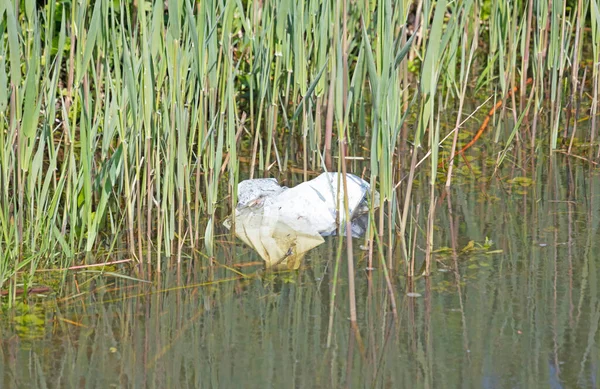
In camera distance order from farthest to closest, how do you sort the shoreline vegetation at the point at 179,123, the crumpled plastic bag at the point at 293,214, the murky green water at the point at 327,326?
the crumpled plastic bag at the point at 293,214 → the shoreline vegetation at the point at 179,123 → the murky green water at the point at 327,326

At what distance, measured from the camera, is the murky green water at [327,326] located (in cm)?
177

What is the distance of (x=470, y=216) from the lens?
2.58 meters

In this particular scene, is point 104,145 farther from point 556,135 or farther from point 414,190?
point 556,135

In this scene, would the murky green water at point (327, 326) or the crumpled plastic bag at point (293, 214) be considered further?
the crumpled plastic bag at point (293, 214)

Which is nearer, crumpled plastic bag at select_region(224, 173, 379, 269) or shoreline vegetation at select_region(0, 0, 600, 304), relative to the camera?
shoreline vegetation at select_region(0, 0, 600, 304)

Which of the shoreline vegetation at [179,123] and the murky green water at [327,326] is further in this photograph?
the shoreline vegetation at [179,123]

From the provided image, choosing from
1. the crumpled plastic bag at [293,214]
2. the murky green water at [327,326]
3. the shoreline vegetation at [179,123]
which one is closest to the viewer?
the murky green water at [327,326]

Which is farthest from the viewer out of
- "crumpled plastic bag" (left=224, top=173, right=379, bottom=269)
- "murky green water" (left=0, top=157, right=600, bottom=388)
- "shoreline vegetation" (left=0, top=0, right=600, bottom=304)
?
"crumpled plastic bag" (left=224, top=173, right=379, bottom=269)

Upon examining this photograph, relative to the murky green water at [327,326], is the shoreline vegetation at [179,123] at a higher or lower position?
higher

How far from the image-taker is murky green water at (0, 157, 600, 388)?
1772 millimetres

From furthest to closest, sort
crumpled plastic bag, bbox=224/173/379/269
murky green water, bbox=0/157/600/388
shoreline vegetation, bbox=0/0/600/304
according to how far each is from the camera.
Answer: crumpled plastic bag, bbox=224/173/379/269 → shoreline vegetation, bbox=0/0/600/304 → murky green water, bbox=0/157/600/388

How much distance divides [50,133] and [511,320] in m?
1.10

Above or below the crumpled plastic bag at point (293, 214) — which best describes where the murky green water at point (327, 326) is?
below

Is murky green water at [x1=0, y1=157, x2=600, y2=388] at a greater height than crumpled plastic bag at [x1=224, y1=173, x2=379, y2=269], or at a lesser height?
lesser
